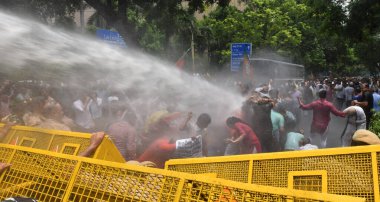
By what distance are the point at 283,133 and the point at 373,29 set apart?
265 inches

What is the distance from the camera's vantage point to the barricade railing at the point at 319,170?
2.82m

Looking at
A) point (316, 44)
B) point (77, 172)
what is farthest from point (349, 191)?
point (316, 44)

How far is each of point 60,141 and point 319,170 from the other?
246 centimetres

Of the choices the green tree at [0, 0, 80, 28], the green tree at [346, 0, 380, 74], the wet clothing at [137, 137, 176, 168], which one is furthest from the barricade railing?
the green tree at [0, 0, 80, 28]

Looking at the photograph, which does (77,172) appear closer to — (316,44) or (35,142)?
(35,142)

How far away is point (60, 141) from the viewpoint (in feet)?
13.5

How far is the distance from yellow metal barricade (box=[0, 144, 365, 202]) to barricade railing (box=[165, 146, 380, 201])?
0.94m

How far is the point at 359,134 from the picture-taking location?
393cm

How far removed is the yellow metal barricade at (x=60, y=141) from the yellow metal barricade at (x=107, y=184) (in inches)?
28.0

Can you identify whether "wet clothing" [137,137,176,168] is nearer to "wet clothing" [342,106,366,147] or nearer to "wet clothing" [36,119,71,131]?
"wet clothing" [36,119,71,131]

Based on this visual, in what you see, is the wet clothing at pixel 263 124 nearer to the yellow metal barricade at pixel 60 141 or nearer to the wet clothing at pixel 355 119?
the wet clothing at pixel 355 119

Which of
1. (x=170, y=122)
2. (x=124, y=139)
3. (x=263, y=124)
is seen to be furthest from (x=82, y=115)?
(x=263, y=124)

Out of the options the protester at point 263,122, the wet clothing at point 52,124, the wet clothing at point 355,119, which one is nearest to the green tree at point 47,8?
the wet clothing at point 52,124

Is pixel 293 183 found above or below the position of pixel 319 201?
below
